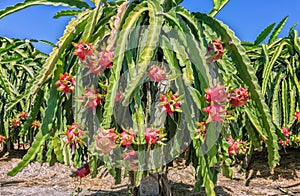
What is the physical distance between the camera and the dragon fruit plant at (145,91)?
148cm

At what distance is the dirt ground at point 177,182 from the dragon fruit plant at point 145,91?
1446 mm

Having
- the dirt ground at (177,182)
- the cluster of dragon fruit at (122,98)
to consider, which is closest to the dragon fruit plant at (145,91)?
the cluster of dragon fruit at (122,98)

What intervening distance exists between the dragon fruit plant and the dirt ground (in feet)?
4.74

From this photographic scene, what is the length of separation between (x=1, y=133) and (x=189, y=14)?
377 centimetres

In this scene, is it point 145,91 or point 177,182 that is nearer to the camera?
point 145,91

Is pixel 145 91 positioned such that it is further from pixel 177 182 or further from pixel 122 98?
pixel 177 182

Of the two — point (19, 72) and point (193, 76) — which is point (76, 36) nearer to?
point (193, 76)

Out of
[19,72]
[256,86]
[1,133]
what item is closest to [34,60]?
[19,72]

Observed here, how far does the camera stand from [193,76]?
5.46ft

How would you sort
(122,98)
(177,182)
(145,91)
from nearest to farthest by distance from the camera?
(122,98) < (145,91) < (177,182)

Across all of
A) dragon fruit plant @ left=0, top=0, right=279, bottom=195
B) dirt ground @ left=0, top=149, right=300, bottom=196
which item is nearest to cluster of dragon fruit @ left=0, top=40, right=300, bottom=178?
dragon fruit plant @ left=0, top=0, right=279, bottom=195

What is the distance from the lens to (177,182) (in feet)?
11.9

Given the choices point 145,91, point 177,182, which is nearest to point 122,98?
point 145,91

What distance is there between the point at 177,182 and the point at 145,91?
199cm
